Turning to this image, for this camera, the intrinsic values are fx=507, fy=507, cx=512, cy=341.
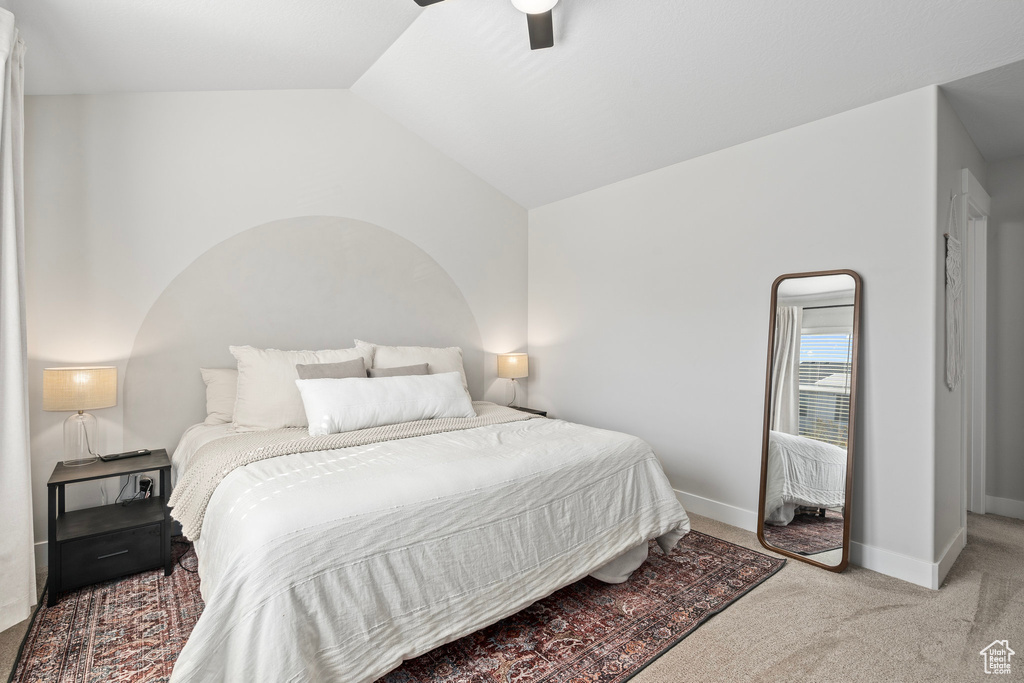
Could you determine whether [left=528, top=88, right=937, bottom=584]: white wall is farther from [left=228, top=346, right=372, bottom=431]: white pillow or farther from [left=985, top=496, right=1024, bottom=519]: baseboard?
[left=228, top=346, right=372, bottom=431]: white pillow

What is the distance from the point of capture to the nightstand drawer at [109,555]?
224 centimetres

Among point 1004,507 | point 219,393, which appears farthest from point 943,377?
point 219,393

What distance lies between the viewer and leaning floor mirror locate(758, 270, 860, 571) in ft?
8.54

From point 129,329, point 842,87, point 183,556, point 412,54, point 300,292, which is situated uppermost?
point 412,54

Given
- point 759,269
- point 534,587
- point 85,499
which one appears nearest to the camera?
point 534,587

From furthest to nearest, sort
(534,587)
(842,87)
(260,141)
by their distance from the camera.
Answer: (260,141) < (842,87) < (534,587)

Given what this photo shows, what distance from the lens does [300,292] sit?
3359 mm

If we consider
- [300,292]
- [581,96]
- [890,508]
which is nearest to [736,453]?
[890,508]

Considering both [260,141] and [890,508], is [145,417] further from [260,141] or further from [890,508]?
[890,508]

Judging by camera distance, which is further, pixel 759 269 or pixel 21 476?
pixel 759 269

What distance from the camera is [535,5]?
2043 mm

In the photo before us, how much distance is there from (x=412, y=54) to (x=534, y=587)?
294 cm

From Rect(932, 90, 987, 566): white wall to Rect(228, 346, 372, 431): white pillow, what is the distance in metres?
3.23

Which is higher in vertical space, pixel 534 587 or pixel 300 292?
pixel 300 292
